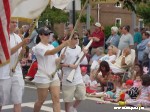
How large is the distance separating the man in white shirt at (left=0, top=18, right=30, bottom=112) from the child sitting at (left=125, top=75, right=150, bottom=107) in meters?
3.83

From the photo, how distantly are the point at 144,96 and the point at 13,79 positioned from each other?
4.25m

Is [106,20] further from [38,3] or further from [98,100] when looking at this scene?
[38,3]

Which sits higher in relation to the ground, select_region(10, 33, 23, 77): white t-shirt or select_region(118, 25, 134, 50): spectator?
select_region(10, 33, 23, 77): white t-shirt

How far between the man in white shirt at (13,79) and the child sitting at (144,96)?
383cm

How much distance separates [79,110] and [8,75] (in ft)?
11.4

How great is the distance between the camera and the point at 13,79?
7.52 m

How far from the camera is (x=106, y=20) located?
171ft

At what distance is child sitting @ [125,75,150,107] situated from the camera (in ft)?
34.6

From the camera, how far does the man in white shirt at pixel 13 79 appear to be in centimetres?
697

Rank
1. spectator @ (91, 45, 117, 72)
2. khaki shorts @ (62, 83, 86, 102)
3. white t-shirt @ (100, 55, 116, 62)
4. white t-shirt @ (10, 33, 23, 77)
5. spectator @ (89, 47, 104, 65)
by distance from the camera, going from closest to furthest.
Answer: white t-shirt @ (10, 33, 23, 77) → khaki shorts @ (62, 83, 86, 102) → spectator @ (91, 45, 117, 72) → white t-shirt @ (100, 55, 116, 62) → spectator @ (89, 47, 104, 65)

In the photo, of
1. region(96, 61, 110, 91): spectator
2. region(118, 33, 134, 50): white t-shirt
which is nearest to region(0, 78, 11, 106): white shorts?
region(96, 61, 110, 91): spectator

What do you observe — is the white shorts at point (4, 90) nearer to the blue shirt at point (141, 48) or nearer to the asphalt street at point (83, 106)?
the asphalt street at point (83, 106)

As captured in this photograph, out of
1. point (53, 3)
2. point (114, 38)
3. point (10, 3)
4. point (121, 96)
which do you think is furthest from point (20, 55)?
point (114, 38)

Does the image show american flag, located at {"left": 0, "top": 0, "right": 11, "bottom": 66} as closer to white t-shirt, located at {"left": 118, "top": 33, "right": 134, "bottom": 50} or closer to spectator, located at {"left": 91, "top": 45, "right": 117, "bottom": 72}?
spectator, located at {"left": 91, "top": 45, "right": 117, "bottom": 72}
